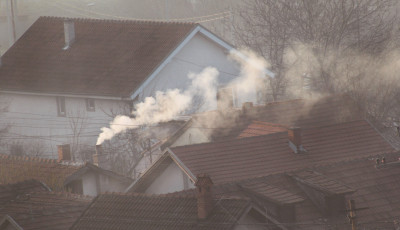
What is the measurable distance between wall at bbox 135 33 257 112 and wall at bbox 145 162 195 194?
8.89m

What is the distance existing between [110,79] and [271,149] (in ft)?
36.5

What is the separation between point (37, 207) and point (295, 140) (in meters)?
8.08

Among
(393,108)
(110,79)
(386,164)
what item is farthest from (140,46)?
(386,164)

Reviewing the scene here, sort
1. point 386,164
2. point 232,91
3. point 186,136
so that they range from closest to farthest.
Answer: point 386,164 < point 186,136 < point 232,91

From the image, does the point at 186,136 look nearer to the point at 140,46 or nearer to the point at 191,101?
the point at 191,101

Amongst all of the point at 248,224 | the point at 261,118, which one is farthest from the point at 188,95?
the point at 248,224

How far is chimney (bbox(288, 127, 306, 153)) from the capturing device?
23844mm

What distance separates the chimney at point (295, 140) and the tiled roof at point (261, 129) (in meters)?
1.98

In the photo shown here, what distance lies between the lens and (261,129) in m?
26.7

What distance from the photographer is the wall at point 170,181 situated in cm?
2303

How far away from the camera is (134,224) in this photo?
693 inches

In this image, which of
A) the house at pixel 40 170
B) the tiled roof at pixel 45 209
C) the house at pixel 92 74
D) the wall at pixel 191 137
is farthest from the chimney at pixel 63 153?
the tiled roof at pixel 45 209

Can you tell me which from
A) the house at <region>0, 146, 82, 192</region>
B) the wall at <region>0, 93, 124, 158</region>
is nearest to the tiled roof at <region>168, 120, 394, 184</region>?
the house at <region>0, 146, 82, 192</region>

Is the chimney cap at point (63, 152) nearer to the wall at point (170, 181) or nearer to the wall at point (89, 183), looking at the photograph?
the wall at point (89, 183)
